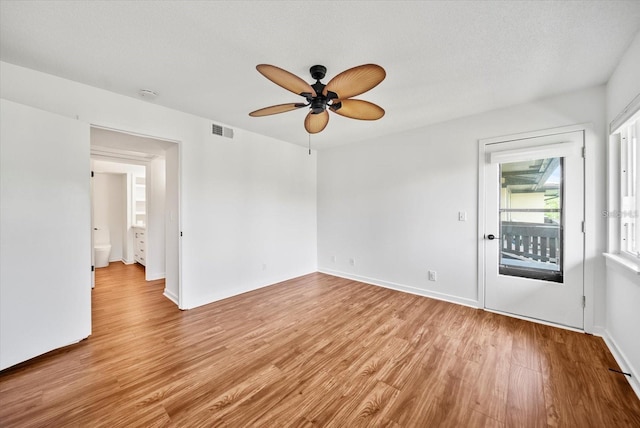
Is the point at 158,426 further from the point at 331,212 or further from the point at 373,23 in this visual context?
the point at 331,212

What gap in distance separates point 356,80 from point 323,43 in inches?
19.4

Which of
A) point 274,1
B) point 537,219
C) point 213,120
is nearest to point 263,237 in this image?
point 213,120

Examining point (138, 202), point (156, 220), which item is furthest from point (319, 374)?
point (138, 202)

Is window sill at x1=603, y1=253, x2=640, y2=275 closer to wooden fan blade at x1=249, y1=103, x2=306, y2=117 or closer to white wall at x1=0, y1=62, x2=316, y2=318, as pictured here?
wooden fan blade at x1=249, y1=103, x2=306, y2=117

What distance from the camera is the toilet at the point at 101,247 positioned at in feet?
17.2

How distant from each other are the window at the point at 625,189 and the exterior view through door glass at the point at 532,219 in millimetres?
404

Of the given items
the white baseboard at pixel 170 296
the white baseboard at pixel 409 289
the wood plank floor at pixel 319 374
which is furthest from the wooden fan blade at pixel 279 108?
the white baseboard at pixel 409 289

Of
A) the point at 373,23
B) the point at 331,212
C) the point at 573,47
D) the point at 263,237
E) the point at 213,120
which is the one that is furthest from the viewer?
the point at 331,212

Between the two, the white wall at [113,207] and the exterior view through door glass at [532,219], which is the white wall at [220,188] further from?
the white wall at [113,207]

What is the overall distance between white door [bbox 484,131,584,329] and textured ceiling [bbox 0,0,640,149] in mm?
667

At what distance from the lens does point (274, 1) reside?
1463mm

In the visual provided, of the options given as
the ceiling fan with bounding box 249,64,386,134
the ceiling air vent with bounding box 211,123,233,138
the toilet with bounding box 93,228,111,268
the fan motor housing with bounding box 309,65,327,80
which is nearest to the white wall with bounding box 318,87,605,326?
the ceiling fan with bounding box 249,64,386,134

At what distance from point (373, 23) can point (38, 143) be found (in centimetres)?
289

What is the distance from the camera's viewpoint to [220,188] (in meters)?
3.54
